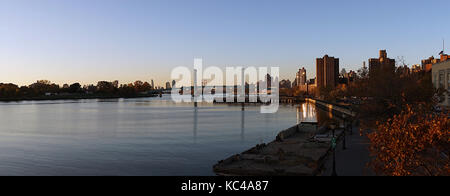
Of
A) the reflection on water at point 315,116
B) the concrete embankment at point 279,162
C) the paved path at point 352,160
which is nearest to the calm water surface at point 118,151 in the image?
the concrete embankment at point 279,162

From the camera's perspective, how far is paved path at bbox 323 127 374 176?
78.1 feet

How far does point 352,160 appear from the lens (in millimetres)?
27859

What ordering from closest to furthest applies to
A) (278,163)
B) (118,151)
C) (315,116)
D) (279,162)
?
1. (278,163)
2. (279,162)
3. (118,151)
4. (315,116)

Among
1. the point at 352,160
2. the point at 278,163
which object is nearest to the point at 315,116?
the point at 352,160

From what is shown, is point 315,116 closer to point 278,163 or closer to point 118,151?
point 118,151

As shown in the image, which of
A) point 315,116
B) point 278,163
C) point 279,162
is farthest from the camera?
point 315,116

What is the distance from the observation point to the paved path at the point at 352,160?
78.1 ft

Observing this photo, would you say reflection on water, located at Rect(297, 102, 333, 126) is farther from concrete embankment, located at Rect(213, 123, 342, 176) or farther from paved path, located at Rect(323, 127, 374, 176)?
concrete embankment, located at Rect(213, 123, 342, 176)

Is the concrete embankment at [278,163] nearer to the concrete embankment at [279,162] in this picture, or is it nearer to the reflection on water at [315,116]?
the concrete embankment at [279,162]

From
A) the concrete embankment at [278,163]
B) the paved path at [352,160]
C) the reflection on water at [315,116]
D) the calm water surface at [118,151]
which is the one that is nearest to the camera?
the paved path at [352,160]

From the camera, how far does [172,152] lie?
135 ft

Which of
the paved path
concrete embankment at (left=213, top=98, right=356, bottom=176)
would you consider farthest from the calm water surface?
the paved path
